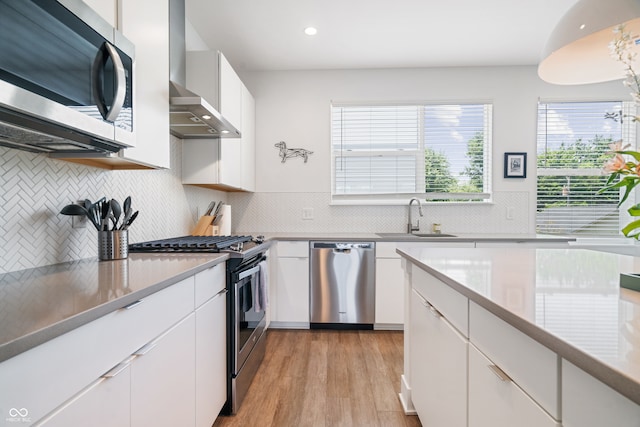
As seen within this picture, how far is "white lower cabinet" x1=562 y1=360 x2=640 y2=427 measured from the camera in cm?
44

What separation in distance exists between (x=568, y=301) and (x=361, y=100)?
10.2 ft

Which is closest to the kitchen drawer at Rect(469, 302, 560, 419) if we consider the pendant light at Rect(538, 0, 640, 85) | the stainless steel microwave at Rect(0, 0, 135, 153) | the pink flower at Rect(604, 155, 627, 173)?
the pink flower at Rect(604, 155, 627, 173)

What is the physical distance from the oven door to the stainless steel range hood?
96 centimetres

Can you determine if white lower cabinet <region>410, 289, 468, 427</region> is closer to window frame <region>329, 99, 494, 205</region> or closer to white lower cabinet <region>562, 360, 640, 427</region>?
white lower cabinet <region>562, 360, 640, 427</region>

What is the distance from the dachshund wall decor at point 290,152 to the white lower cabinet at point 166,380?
2.41 metres

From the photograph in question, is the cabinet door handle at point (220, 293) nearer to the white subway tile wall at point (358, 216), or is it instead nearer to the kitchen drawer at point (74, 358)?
the kitchen drawer at point (74, 358)

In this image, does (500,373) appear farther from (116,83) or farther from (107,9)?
(107,9)

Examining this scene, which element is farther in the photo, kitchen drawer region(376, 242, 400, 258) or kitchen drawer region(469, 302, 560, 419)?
kitchen drawer region(376, 242, 400, 258)

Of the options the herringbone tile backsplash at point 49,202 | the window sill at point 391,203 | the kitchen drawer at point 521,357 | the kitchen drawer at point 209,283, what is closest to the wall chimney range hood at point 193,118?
the herringbone tile backsplash at point 49,202

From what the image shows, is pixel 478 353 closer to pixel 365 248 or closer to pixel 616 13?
pixel 616 13

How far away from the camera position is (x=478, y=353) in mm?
934

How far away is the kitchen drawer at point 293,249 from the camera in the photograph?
9.70 ft

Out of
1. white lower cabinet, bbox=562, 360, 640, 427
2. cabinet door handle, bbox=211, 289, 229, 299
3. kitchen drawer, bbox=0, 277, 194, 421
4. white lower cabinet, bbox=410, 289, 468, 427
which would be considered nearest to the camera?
white lower cabinet, bbox=562, 360, 640, 427

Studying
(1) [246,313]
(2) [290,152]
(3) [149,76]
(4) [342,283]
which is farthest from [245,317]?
(2) [290,152]
